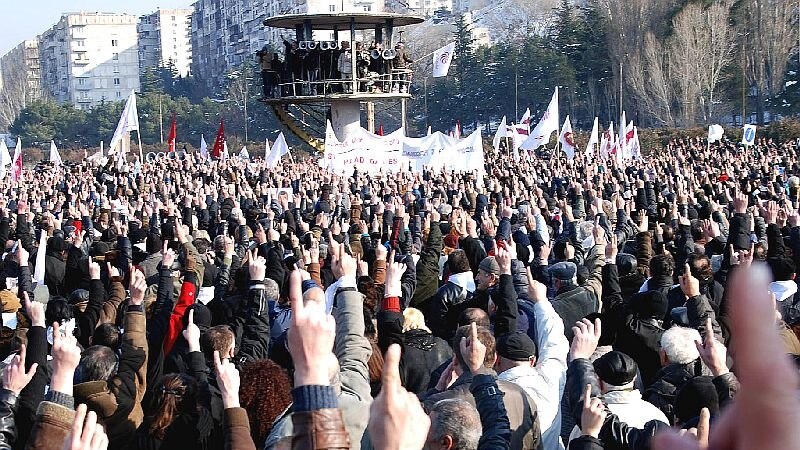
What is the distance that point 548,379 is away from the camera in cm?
442

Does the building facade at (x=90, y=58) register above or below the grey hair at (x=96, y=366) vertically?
above

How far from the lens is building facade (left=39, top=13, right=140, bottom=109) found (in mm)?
152250

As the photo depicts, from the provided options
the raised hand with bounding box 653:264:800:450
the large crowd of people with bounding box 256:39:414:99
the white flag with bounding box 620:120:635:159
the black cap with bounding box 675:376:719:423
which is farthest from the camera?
the large crowd of people with bounding box 256:39:414:99

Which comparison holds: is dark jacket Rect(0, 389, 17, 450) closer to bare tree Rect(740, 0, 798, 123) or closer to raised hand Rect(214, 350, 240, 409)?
raised hand Rect(214, 350, 240, 409)

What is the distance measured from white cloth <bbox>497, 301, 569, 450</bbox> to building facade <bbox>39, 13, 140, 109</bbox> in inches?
A: 5994

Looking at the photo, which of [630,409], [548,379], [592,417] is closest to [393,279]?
[548,379]

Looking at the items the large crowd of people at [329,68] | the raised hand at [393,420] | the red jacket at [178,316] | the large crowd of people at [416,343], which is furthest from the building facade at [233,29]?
the raised hand at [393,420]

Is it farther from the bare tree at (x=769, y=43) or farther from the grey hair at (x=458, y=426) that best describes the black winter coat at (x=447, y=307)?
the bare tree at (x=769, y=43)

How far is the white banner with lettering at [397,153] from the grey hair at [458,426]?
20.8 meters

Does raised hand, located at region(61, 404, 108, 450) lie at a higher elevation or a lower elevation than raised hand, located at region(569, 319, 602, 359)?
higher

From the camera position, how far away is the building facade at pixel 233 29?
12825cm

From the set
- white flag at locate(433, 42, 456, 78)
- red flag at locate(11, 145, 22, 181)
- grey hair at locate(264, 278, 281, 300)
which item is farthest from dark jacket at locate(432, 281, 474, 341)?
white flag at locate(433, 42, 456, 78)

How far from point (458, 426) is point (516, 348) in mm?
1424

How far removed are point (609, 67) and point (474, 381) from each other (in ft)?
210
